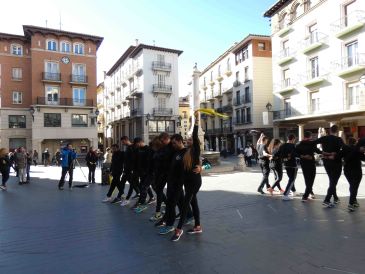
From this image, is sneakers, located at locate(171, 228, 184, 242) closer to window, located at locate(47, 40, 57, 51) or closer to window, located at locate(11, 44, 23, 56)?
window, located at locate(47, 40, 57, 51)

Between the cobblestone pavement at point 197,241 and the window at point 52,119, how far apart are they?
31.7 metres

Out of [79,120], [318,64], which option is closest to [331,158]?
[318,64]

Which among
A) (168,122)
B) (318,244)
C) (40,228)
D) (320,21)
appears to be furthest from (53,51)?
(318,244)

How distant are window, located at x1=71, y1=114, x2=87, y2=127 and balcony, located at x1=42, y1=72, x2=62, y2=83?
4521 millimetres

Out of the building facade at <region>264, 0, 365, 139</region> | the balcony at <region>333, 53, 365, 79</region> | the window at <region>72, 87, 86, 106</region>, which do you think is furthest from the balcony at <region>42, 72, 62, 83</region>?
the balcony at <region>333, 53, 365, 79</region>

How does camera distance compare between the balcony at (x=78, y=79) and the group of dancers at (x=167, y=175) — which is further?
the balcony at (x=78, y=79)

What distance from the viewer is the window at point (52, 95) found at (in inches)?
1497

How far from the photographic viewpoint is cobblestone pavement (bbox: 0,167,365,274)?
13.3 ft

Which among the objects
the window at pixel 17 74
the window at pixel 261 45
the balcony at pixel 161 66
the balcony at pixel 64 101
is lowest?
the balcony at pixel 64 101

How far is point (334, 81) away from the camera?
86.8ft

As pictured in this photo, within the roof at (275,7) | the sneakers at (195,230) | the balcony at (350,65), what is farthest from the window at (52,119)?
the sneakers at (195,230)

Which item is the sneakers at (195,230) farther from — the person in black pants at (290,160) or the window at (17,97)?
the window at (17,97)

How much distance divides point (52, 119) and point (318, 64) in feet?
94.8

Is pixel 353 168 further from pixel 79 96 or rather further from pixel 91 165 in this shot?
pixel 79 96
